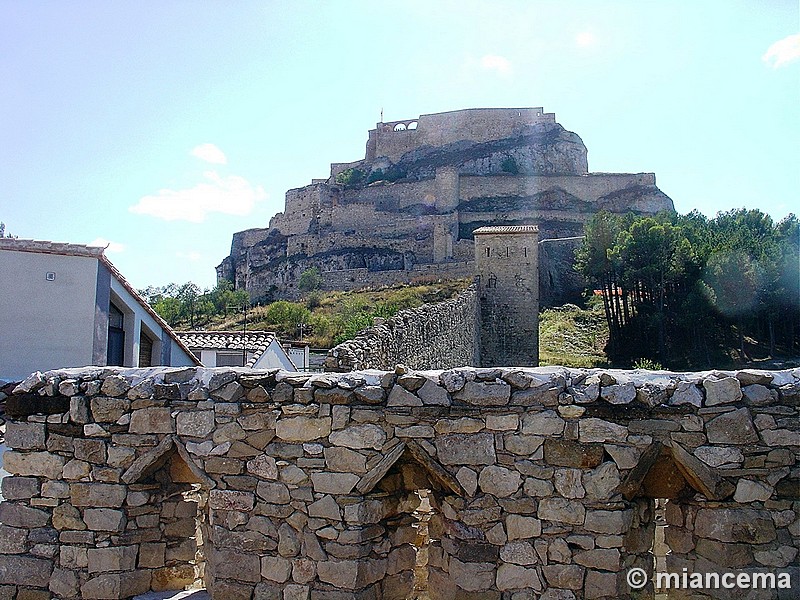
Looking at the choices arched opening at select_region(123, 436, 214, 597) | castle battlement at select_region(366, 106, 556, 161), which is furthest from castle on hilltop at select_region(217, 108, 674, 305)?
arched opening at select_region(123, 436, 214, 597)

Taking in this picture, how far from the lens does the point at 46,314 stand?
12289 mm

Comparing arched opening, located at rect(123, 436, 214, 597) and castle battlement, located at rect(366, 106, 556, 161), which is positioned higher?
castle battlement, located at rect(366, 106, 556, 161)

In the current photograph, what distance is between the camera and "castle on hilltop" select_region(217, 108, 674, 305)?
7250cm

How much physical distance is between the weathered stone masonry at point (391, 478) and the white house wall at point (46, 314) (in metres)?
6.49

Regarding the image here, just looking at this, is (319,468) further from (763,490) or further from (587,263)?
(587,263)

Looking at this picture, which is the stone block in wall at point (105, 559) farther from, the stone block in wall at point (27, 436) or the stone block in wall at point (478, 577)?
the stone block in wall at point (478, 577)

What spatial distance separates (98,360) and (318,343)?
15819 millimetres

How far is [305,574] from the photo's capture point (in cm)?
553

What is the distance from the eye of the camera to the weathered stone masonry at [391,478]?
514cm

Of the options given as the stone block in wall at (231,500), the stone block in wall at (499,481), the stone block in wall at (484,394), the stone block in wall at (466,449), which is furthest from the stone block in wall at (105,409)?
the stone block in wall at (499,481)

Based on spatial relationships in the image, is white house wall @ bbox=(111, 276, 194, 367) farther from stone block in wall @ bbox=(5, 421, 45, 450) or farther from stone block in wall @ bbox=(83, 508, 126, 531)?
stone block in wall @ bbox=(83, 508, 126, 531)

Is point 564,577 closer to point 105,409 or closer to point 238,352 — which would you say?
point 105,409

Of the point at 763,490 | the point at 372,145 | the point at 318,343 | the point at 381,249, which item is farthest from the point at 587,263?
the point at 372,145

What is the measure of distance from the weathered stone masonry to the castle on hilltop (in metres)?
53.8
